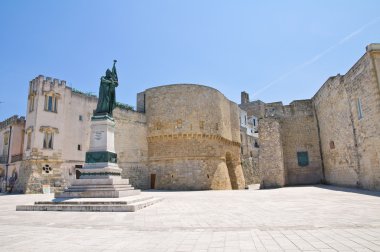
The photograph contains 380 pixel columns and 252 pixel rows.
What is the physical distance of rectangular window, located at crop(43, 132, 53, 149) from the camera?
19.3 meters

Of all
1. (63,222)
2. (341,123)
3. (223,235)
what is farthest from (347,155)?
(63,222)

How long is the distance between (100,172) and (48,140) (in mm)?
11770

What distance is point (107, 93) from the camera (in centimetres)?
1224

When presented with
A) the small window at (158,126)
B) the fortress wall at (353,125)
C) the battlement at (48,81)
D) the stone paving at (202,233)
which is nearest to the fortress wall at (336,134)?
the fortress wall at (353,125)

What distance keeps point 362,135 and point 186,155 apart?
14432 millimetres

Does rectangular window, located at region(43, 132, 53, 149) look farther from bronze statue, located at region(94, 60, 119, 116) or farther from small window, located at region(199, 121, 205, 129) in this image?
small window, located at region(199, 121, 205, 129)

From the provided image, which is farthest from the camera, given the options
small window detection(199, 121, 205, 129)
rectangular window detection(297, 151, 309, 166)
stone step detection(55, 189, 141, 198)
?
small window detection(199, 121, 205, 129)

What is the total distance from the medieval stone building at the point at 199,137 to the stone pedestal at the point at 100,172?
1047cm

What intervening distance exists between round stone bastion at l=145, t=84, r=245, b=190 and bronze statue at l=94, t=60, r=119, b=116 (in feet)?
39.4

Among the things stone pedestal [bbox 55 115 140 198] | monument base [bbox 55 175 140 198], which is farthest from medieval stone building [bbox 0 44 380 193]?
monument base [bbox 55 175 140 198]

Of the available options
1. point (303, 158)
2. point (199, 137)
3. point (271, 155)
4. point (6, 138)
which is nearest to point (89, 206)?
point (271, 155)

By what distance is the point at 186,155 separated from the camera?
24.0 meters

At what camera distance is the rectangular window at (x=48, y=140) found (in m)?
A: 19.3

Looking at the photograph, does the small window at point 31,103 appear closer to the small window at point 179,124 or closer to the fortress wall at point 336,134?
the small window at point 179,124
